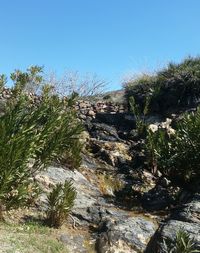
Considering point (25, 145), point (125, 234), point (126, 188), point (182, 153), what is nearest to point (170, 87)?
point (182, 153)

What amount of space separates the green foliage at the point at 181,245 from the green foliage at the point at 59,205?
181 cm

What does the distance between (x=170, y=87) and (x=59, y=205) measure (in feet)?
27.4

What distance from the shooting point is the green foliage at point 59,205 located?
25.4 feet

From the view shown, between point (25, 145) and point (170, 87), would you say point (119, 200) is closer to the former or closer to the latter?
point (25, 145)

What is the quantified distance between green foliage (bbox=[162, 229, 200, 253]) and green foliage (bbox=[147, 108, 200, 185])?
3144 mm

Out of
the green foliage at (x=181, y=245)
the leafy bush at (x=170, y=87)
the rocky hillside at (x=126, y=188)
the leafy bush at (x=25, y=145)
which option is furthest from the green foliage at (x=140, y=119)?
the green foliage at (x=181, y=245)

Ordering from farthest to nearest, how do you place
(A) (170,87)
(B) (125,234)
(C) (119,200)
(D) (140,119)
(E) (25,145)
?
(A) (170,87) < (D) (140,119) < (C) (119,200) < (B) (125,234) < (E) (25,145)

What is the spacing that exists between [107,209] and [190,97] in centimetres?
691

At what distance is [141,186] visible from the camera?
10188mm

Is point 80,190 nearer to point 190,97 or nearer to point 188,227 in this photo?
point 188,227

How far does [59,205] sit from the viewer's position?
25.4 feet

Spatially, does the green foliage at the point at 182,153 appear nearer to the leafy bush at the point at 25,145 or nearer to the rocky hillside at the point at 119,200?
the rocky hillside at the point at 119,200

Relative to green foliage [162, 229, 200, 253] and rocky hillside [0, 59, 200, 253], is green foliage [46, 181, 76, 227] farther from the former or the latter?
green foliage [162, 229, 200, 253]

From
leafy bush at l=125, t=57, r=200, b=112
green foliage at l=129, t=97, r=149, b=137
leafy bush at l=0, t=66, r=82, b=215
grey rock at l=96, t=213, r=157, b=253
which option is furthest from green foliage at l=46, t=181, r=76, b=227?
leafy bush at l=125, t=57, r=200, b=112
